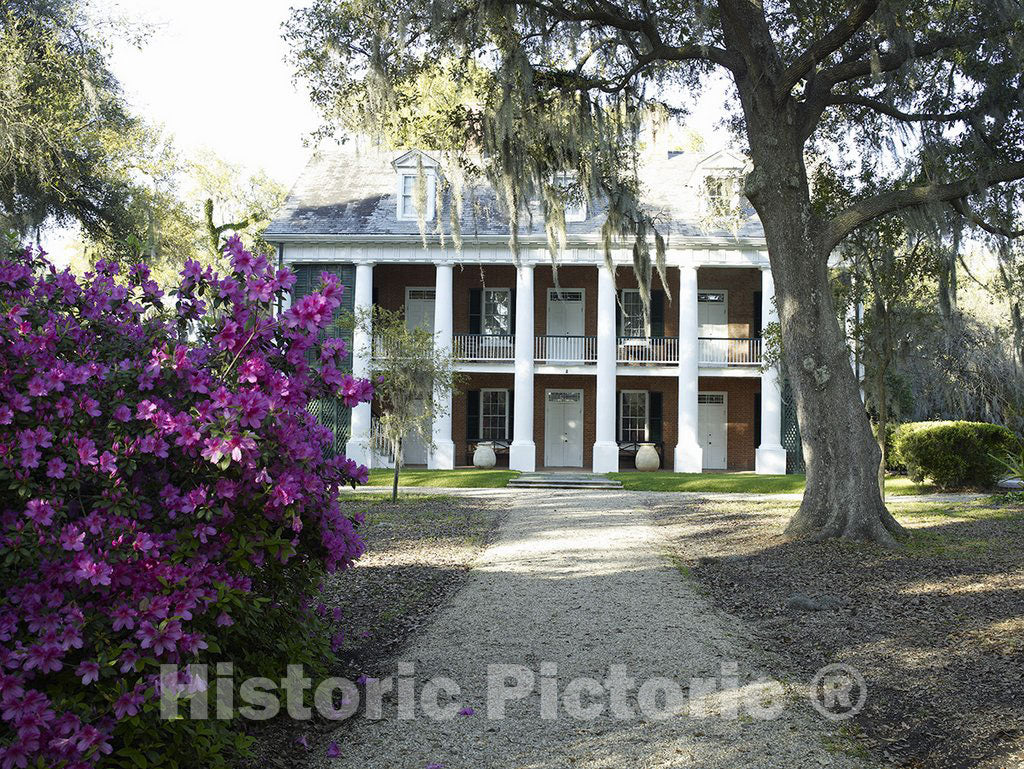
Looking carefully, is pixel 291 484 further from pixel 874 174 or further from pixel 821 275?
pixel 874 174

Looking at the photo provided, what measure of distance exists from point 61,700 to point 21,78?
46.4 feet

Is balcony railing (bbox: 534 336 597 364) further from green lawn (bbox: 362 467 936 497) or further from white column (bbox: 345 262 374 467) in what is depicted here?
white column (bbox: 345 262 374 467)

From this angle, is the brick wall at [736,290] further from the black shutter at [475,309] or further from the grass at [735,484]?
the black shutter at [475,309]

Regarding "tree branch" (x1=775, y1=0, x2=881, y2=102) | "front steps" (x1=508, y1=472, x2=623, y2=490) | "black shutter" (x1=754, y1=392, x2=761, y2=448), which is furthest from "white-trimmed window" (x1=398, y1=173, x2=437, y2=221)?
"tree branch" (x1=775, y1=0, x2=881, y2=102)

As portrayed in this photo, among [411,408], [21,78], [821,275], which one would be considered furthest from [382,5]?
[21,78]

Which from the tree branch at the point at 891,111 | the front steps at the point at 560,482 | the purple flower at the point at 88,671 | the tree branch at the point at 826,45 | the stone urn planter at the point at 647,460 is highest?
the tree branch at the point at 826,45

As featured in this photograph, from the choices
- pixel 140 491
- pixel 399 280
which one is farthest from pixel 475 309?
pixel 140 491

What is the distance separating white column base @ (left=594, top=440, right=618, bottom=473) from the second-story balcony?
235cm

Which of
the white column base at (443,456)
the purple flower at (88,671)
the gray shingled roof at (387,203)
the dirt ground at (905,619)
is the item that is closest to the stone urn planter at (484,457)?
the white column base at (443,456)

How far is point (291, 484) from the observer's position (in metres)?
3.30

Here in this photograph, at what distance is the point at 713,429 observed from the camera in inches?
979

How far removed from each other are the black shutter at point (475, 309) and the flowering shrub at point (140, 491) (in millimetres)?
20963

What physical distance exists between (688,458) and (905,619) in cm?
1668

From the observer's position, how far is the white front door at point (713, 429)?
2477 centimetres
